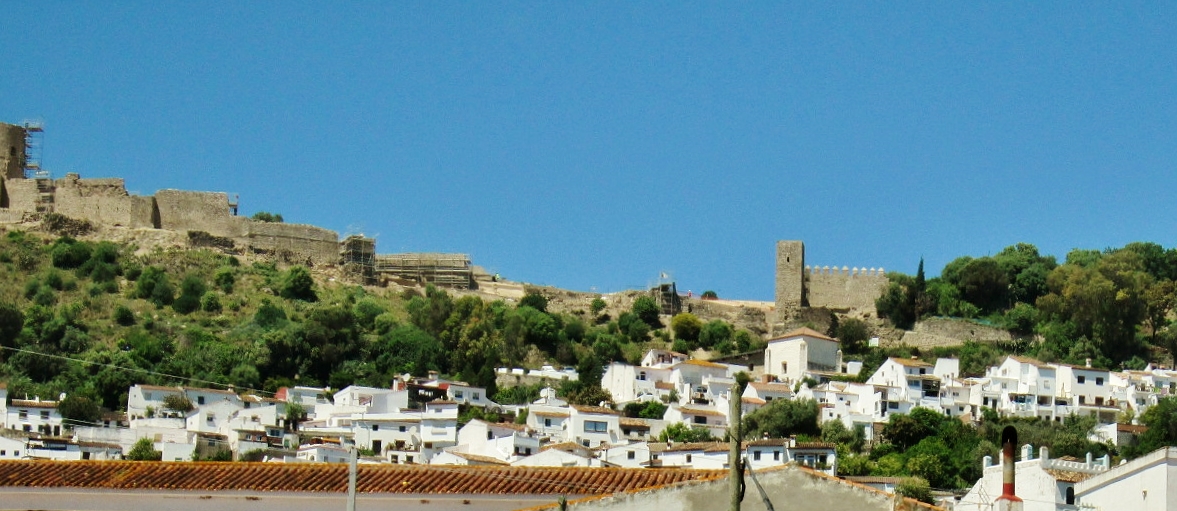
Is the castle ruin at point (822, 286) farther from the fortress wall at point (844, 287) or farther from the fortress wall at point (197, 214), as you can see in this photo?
the fortress wall at point (197, 214)

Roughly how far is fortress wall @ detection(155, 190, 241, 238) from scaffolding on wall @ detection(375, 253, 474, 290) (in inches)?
204

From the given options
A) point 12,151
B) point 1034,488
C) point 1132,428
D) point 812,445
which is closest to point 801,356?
point 1132,428

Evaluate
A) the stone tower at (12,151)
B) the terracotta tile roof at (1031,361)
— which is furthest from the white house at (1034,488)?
the stone tower at (12,151)

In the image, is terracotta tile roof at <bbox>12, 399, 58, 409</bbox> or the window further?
the window

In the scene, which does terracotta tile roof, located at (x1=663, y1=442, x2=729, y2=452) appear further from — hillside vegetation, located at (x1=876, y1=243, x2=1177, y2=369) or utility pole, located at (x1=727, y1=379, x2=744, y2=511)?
utility pole, located at (x1=727, y1=379, x2=744, y2=511)

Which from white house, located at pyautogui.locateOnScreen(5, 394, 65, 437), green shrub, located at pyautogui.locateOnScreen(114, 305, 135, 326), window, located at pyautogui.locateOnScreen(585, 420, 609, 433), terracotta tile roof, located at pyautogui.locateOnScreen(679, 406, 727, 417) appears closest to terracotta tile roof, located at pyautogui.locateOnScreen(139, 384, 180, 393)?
white house, located at pyautogui.locateOnScreen(5, 394, 65, 437)

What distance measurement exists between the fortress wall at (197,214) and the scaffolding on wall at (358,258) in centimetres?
343

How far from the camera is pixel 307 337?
59.9 meters

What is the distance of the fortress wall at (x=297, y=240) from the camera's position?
70.9 m

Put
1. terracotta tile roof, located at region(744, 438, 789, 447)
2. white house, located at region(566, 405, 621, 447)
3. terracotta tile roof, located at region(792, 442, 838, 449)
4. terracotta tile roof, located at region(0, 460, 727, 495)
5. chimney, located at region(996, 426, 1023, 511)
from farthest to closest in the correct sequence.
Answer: white house, located at region(566, 405, 621, 447) < terracotta tile roof, located at region(792, 442, 838, 449) < terracotta tile roof, located at region(744, 438, 789, 447) < terracotta tile roof, located at region(0, 460, 727, 495) < chimney, located at region(996, 426, 1023, 511)

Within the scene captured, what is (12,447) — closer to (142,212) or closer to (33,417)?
(33,417)

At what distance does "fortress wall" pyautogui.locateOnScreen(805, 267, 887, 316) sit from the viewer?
72.1m

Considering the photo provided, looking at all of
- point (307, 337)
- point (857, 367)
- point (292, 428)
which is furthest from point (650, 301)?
point (292, 428)

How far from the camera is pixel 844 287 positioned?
72750 mm
